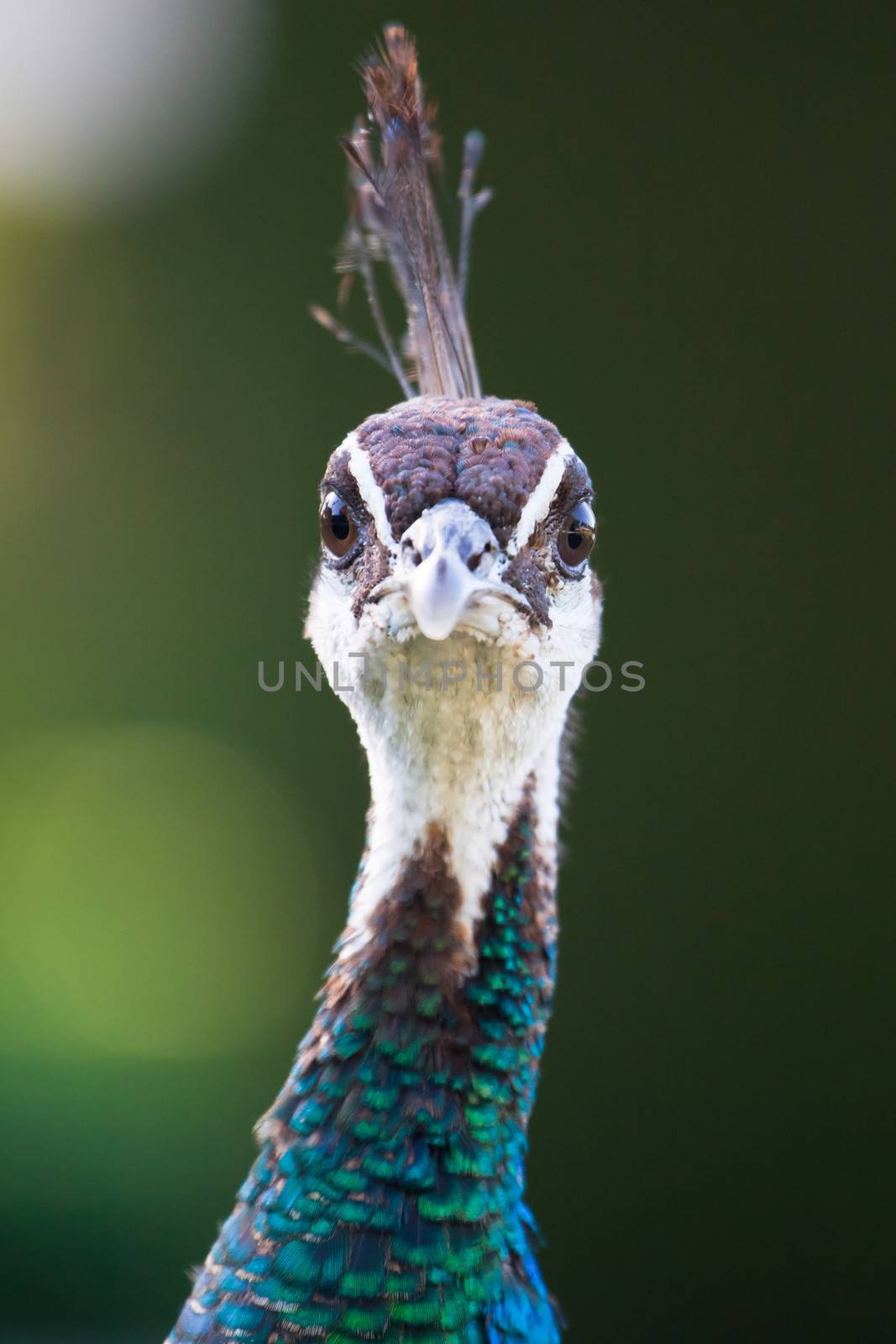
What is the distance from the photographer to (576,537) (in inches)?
35.0

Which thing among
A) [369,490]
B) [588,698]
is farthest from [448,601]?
[588,698]

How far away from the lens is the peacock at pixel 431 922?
780 mm

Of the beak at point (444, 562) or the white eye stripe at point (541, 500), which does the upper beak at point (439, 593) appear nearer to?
the beak at point (444, 562)

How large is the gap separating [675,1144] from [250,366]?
1.71 m

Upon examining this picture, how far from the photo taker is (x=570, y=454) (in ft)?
2.87

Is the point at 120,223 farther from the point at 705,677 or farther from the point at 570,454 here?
the point at 570,454

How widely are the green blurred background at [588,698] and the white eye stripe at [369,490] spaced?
122 centimetres

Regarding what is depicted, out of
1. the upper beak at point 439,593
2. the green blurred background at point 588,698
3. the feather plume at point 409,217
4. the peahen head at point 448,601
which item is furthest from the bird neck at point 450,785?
the green blurred background at point 588,698

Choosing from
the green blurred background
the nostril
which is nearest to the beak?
the nostril

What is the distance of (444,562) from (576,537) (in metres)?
0.21

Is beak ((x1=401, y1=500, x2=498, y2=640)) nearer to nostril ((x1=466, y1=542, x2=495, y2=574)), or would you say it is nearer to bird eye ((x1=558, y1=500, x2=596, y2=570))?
nostril ((x1=466, y1=542, x2=495, y2=574))

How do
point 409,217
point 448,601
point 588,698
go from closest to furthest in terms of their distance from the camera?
point 448,601 → point 409,217 → point 588,698

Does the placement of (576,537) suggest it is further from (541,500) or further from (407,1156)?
(407,1156)

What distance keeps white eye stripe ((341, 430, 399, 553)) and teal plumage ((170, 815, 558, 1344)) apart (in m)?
0.24
